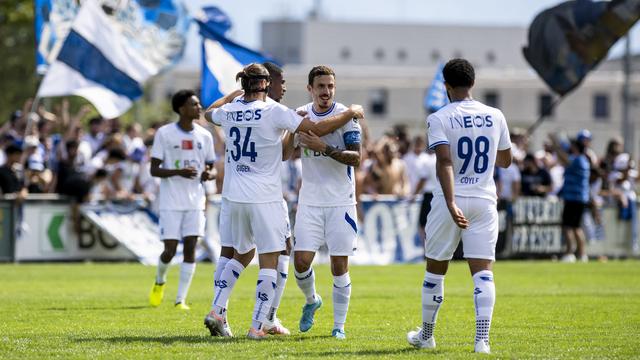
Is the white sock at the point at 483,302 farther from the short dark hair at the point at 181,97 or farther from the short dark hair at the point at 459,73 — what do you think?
the short dark hair at the point at 181,97

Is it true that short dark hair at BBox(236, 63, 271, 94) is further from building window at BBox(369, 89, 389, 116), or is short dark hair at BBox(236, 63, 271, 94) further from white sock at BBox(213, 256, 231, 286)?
building window at BBox(369, 89, 389, 116)

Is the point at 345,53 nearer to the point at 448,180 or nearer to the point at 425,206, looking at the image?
the point at 425,206

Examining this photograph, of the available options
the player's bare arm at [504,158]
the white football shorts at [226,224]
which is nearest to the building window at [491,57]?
the white football shorts at [226,224]

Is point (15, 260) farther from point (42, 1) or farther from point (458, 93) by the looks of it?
point (458, 93)

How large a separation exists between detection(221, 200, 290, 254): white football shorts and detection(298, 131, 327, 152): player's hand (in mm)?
683

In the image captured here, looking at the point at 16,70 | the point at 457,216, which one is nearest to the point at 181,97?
the point at 457,216

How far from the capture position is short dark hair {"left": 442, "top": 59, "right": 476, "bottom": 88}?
11.2 meters

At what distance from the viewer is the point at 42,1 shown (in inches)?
961

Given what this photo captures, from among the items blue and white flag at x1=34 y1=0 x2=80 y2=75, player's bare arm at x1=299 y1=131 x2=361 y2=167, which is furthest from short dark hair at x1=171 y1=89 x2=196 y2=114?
blue and white flag at x1=34 y1=0 x2=80 y2=75

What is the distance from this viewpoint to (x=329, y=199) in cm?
1246

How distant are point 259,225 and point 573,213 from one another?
675 inches

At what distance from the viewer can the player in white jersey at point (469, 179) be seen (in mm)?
11156

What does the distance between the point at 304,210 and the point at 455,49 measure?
132m

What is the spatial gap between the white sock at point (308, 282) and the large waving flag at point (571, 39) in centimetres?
1328
